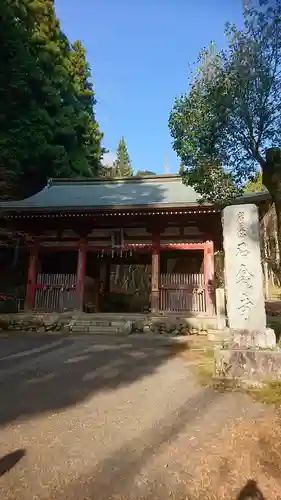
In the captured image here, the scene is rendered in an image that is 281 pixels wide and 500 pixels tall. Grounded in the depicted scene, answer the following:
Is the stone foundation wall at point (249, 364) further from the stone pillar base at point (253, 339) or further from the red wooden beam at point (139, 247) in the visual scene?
the red wooden beam at point (139, 247)

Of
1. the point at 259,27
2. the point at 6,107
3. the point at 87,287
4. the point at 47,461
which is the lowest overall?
the point at 47,461

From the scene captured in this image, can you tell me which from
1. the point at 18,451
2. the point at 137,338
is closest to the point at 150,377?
the point at 18,451

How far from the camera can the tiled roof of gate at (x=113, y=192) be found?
46.6 feet

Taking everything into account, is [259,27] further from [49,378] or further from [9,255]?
[9,255]

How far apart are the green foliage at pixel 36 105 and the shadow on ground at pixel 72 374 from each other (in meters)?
8.96

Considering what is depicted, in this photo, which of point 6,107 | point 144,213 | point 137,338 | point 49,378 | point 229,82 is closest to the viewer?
point 49,378

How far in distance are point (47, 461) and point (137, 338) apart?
22.5 ft

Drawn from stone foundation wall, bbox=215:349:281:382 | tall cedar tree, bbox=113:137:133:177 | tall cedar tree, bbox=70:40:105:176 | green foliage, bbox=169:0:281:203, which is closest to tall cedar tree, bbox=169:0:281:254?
green foliage, bbox=169:0:281:203

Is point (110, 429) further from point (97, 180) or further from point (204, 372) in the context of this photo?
point (97, 180)

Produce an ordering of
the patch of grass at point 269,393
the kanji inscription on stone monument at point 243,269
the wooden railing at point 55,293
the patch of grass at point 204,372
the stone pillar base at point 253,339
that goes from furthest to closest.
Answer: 1. the wooden railing at point 55,293
2. the kanji inscription on stone monument at point 243,269
3. the stone pillar base at point 253,339
4. the patch of grass at point 204,372
5. the patch of grass at point 269,393

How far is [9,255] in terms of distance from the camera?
60.9 feet

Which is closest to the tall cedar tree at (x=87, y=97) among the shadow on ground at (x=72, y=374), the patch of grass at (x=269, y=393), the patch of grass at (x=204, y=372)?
the shadow on ground at (x=72, y=374)

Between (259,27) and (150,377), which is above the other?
(259,27)

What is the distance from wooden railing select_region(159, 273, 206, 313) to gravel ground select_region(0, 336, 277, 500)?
5.40 metres
